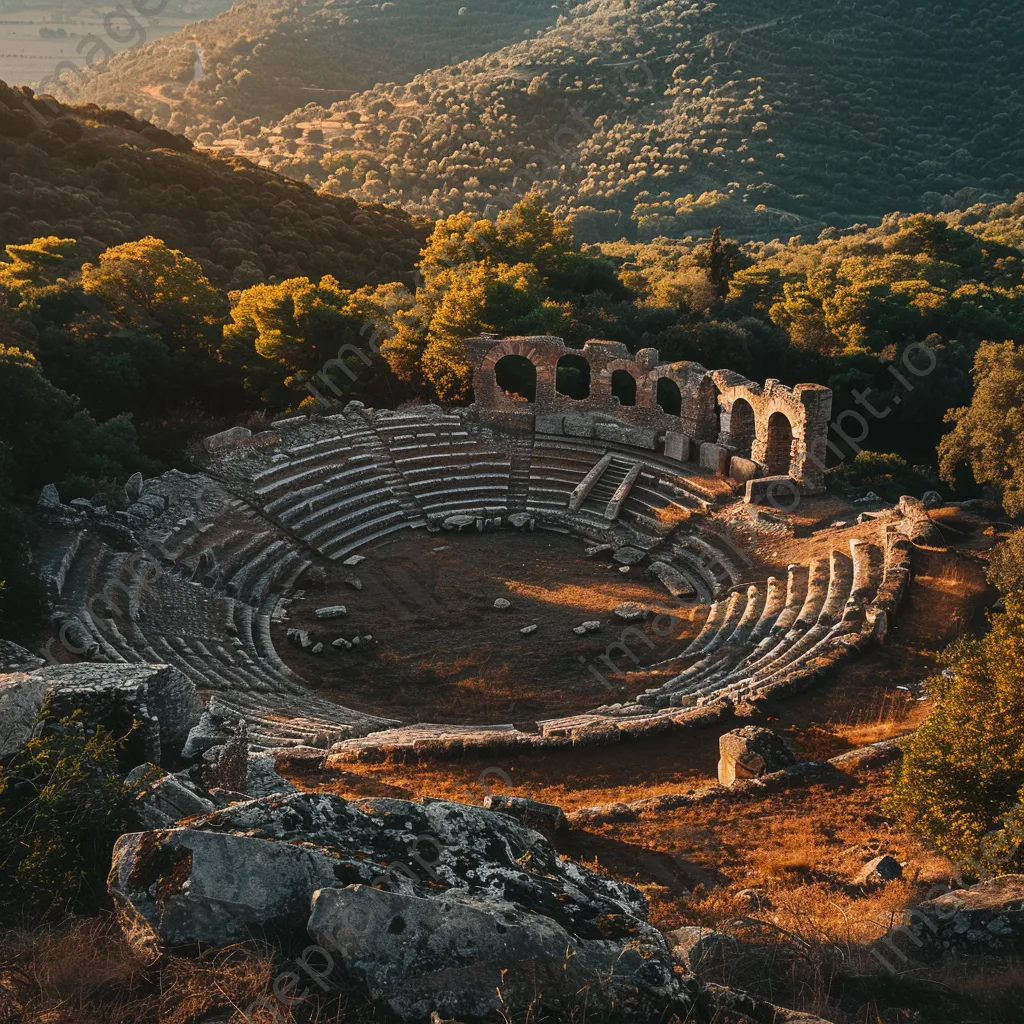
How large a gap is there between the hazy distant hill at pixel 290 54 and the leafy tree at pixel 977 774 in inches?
3160

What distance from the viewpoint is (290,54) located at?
294 feet

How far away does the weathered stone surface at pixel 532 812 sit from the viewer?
11.2 m

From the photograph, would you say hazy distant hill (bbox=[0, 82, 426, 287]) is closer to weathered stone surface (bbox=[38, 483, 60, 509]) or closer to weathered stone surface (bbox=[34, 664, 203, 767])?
weathered stone surface (bbox=[38, 483, 60, 509])

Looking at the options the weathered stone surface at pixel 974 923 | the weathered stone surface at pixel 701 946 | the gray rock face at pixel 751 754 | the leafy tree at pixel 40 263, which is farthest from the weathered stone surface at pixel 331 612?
the leafy tree at pixel 40 263

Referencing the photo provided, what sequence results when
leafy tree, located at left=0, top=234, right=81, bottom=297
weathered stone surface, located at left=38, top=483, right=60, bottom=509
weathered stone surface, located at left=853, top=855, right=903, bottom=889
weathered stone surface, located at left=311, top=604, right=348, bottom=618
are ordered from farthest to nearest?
leafy tree, located at left=0, top=234, right=81, bottom=297 → weathered stone surface, located at left=311, top=604, right=348, bottom=618 → weathered stone surface, located at left=38, top=483, right=60, bottom=509 → weathered stone surface, located at left=853, top=855, right=903, bottom=889

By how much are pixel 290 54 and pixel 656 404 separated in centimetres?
7869

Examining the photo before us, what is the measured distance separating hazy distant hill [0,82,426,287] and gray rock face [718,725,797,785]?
31.4 m

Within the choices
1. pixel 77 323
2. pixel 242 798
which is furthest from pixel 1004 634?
pixel 77 323

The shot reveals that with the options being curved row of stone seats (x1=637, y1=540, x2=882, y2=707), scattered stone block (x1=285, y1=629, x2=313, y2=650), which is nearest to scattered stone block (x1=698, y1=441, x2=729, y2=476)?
curved row of stone seats (x1=637, y1=540, x2=882, y2=707)

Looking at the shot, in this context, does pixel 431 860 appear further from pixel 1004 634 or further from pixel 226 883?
pixel 1004 634

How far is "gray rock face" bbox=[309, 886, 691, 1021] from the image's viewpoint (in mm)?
5434

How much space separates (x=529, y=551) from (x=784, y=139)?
54.4m

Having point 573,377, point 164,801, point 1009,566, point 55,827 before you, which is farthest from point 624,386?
point 55,827

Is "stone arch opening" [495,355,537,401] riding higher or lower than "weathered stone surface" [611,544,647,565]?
higher
